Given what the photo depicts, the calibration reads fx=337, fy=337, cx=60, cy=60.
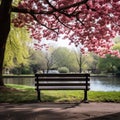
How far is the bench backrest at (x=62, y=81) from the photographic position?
12.4 meters

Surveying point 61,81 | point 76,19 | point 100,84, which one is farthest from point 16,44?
point 100,84

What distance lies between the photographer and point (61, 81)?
12570 millimetres

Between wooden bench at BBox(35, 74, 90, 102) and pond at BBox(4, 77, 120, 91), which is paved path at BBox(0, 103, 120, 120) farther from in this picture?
pond at BBox(4, 77, 120, 91)

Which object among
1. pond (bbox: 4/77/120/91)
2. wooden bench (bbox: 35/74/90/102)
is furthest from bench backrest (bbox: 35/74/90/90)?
pond (bbox: 4/77/120/91)

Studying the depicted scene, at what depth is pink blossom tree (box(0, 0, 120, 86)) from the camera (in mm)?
15797

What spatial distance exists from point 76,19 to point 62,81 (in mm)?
5832

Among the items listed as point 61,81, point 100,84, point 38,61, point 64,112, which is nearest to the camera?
point 64,112

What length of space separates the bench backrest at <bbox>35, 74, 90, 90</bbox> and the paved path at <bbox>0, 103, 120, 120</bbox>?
129 centimetres

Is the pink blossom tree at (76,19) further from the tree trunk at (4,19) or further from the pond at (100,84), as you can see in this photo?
the pond at (100,84)

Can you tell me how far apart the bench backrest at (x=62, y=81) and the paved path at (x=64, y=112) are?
4.22 ft

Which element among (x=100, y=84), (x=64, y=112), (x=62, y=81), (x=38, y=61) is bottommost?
(x=100, y=84)

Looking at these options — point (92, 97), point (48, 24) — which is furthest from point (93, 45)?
point (92, 97)

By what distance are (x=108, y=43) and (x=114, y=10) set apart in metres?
3.75

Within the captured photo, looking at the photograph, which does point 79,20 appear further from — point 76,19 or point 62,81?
point 62,81
